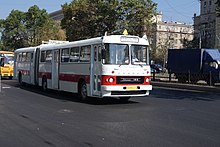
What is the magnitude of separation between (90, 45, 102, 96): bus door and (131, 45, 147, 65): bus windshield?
1398 millimetres

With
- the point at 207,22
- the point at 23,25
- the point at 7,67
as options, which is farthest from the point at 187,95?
the point at 207,22

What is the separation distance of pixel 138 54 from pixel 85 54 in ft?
8.02

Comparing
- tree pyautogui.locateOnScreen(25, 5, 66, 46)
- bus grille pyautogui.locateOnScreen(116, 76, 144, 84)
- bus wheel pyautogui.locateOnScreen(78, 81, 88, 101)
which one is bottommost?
bus wheel pyautogui.locateOnScreen(78, 81, 88, 101)

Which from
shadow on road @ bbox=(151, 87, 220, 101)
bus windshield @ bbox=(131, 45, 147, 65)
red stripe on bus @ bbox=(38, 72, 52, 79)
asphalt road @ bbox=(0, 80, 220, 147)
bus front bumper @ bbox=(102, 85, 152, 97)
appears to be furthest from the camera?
red stripe on bus @ bbox=(38, 72, 52, 79)

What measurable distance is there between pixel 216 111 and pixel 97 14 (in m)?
26.4

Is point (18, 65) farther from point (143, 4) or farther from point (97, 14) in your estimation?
point (143, 4)

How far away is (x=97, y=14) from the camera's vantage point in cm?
3766

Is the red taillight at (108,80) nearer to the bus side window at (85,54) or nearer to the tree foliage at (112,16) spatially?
the bus side window at (85,54)

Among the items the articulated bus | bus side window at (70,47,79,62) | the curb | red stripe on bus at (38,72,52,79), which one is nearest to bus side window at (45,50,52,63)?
red stripe on bus at (38,72,52,79)

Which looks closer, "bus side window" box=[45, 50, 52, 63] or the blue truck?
"bus side window" box=[45, 50, 52, 63]

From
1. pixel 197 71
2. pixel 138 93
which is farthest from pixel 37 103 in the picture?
pixel 197 71

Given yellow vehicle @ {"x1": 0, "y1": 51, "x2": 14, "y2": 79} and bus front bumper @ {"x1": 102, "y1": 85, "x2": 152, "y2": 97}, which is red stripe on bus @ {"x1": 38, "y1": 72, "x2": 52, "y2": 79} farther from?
yellow vehicle @ {"x1": 0, "y1": 51, "x2": 14, "y2": 79}

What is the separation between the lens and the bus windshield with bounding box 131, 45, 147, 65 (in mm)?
14651

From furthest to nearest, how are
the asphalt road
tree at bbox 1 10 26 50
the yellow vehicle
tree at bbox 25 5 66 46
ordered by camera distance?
tree at bbox 1 10 26 50, tree at bbox 25 5 66 46, the yellow vehicle, the asphalt road
